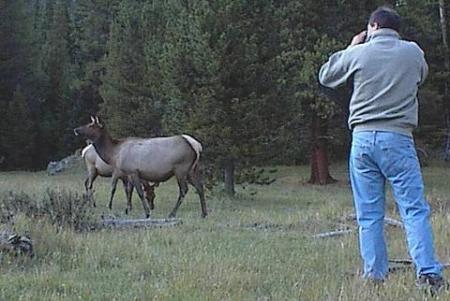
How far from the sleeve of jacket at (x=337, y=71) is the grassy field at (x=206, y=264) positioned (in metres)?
1.54

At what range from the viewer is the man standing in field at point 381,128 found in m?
5.85

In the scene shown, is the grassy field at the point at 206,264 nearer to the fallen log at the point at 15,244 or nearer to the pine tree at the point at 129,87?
the fallen log at the point at 15,244

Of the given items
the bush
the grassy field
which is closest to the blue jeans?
the grassy field

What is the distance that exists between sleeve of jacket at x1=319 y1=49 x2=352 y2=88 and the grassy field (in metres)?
1.54

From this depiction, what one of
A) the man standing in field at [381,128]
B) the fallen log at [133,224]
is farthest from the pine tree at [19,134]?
the man standing in field at [381,128]

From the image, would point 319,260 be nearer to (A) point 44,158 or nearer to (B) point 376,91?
(B) point 376,91

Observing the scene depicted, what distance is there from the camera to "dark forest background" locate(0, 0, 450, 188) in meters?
19.9

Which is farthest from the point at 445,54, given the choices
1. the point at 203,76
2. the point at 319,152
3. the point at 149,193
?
the point at 149,193

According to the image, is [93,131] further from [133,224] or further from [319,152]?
[319,152]

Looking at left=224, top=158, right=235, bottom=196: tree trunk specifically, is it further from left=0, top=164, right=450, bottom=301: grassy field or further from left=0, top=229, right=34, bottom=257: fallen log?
left=0, top=229, right=34, bottom=257: fallen log

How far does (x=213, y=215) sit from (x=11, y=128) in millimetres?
26467

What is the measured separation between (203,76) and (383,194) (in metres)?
14.2

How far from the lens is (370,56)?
19.7ft

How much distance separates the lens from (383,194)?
6.05 m
